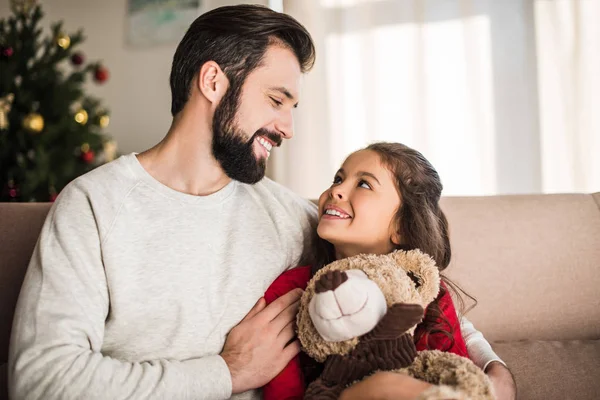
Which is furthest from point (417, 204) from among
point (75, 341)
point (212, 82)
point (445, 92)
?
point (445, 92)

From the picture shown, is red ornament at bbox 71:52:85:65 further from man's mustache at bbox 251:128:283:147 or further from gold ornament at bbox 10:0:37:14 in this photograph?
man's mustache at bbox 251:128:283:147

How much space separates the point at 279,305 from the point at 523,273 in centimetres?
76

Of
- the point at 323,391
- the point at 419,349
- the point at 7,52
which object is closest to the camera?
the point at 323,391

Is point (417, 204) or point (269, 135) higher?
point (269, 135)

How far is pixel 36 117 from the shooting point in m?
2.74

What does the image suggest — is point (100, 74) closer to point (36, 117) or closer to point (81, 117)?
point (81, 117)

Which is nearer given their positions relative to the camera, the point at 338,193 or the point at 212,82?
the point at 338,193

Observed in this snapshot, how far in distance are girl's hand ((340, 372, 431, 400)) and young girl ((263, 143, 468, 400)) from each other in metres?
0.28

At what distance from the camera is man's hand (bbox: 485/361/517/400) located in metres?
1.13

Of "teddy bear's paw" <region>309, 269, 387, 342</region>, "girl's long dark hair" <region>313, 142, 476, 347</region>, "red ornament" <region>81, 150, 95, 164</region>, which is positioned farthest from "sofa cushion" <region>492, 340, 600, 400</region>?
"red ornament" <region>81, 150, 95, 164</region>

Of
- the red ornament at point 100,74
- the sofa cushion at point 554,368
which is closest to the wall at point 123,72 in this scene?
the red ornament at point 100,74

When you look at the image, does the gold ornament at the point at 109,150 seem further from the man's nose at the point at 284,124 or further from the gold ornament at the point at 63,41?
the man's nose at the point at 284,124

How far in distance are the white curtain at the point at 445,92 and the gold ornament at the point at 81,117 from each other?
3.47 ft

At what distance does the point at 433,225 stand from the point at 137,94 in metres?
2.87
